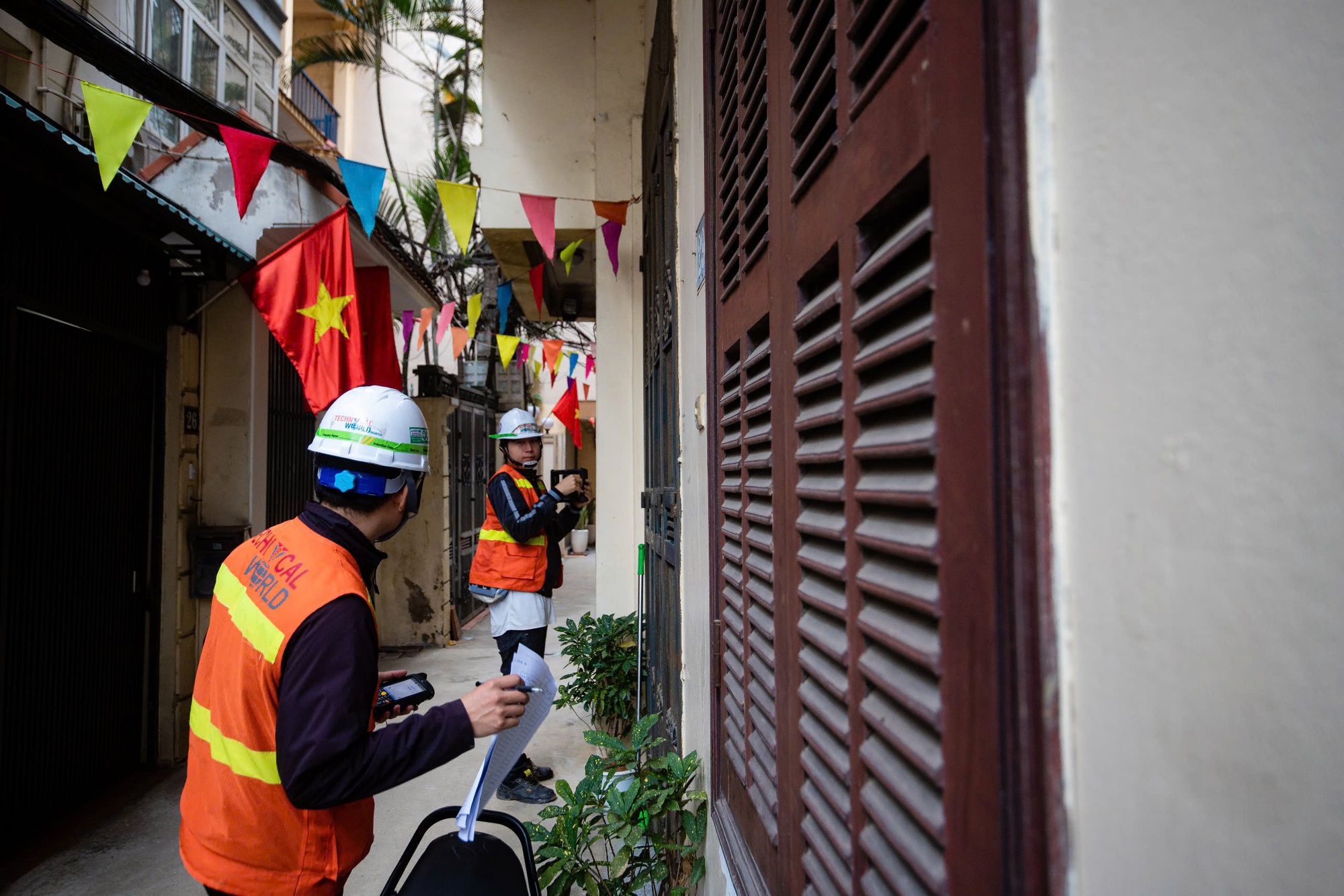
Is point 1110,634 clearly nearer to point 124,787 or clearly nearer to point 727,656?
point 727,656

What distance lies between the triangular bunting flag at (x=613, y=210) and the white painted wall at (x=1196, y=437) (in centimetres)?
469

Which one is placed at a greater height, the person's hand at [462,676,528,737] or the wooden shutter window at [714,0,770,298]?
the wooden shutter window at [714,0,770,298]

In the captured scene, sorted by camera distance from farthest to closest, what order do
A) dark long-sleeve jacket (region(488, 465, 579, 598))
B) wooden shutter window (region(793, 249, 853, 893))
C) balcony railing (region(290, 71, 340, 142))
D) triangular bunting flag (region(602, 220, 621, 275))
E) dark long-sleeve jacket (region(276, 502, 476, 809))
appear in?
balcony railing (region(290, 71, 340, 142)), triangular bunting flag (region(602, 220, 621, 275)), dark long-sleeve jacket (region(488, 465, 579, 598)), dark long-sleeve jacket (region(276, 502, 476, 809)), wooden shutter window (region(793, 249, 853, 893))

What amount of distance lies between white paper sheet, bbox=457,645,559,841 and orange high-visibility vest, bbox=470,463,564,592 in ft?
8.05

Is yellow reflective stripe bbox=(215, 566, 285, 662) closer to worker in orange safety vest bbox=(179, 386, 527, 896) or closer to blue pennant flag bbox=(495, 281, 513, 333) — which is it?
worker in orange safety vest bbox=(179, 386, 527, 896)

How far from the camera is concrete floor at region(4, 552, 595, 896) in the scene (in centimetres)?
331

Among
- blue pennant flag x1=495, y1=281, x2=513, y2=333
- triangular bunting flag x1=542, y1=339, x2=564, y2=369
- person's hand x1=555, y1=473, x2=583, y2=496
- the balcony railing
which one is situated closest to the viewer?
person's hand x1=555, y1=473, x2=583, y2=496

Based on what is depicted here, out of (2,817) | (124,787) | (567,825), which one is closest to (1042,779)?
(567,825)

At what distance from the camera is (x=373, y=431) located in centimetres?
193

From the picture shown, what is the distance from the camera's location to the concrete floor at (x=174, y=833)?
331cm

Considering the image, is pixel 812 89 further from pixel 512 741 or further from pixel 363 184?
pixel 363 184

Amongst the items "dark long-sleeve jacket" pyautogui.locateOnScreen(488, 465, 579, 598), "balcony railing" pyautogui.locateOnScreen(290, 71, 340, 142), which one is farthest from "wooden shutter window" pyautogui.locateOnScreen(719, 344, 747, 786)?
"balcony railing" pyautogui.locateOnScreen(290, 71, 340, 142)

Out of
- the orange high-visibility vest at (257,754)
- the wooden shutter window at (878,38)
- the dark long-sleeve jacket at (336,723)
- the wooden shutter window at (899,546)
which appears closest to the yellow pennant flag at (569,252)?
the orange high-visibility vest at (257,754)

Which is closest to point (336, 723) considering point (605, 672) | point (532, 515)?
point (532, 515)
